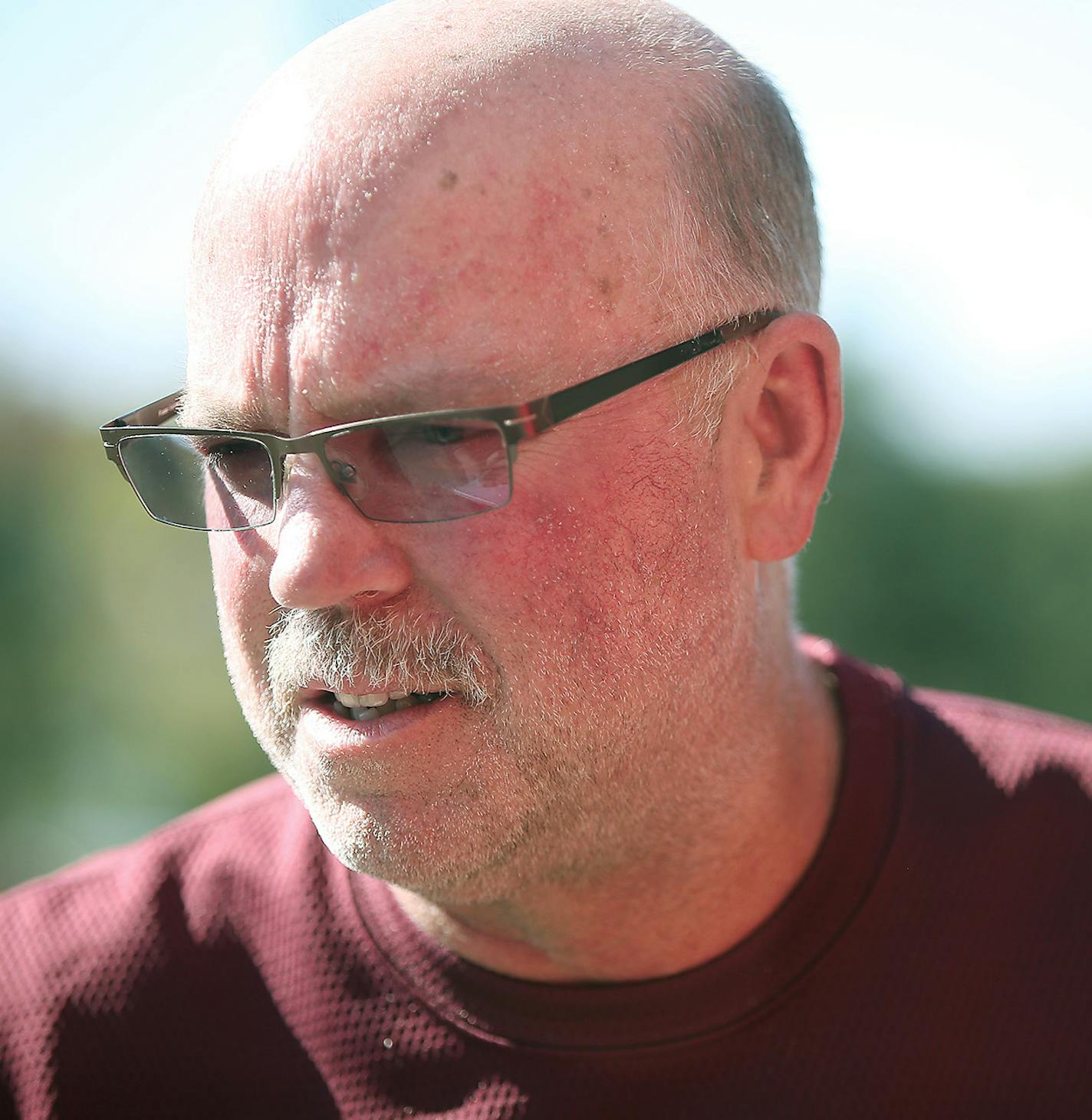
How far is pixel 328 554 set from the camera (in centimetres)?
150

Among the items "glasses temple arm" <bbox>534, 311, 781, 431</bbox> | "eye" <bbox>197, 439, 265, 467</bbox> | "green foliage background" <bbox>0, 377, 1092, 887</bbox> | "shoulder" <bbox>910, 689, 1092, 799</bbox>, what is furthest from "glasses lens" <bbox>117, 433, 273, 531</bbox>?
"green foliage background" <bbox>0, 377, 1092, 887</bbox>

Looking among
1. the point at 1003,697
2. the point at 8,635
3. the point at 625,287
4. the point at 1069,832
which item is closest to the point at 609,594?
the point at 625,287

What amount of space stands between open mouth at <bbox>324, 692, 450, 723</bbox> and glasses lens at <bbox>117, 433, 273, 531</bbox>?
0.95 feet

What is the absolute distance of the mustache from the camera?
5.05 feet

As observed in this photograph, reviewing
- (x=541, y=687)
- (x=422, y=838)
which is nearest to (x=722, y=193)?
(x=541, y=687)

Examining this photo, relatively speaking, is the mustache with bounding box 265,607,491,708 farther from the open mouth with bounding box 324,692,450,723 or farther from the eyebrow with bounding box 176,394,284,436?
the eyebrow with bounding box 176,394,284,436

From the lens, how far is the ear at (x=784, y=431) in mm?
1817

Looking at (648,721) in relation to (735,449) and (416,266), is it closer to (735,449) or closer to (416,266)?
(735,449)

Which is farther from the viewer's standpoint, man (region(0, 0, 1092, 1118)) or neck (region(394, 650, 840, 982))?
neck (region(394, 650, 840, 982))

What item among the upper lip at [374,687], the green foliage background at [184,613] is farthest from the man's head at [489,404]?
the green foliage background at [184,613]

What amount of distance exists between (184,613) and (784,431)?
1012cm

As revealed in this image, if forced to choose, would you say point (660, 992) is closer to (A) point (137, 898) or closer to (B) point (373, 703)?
(B) point (373, 703)

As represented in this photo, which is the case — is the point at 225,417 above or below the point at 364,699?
above

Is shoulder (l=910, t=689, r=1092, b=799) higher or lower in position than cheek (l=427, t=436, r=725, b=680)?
lower
